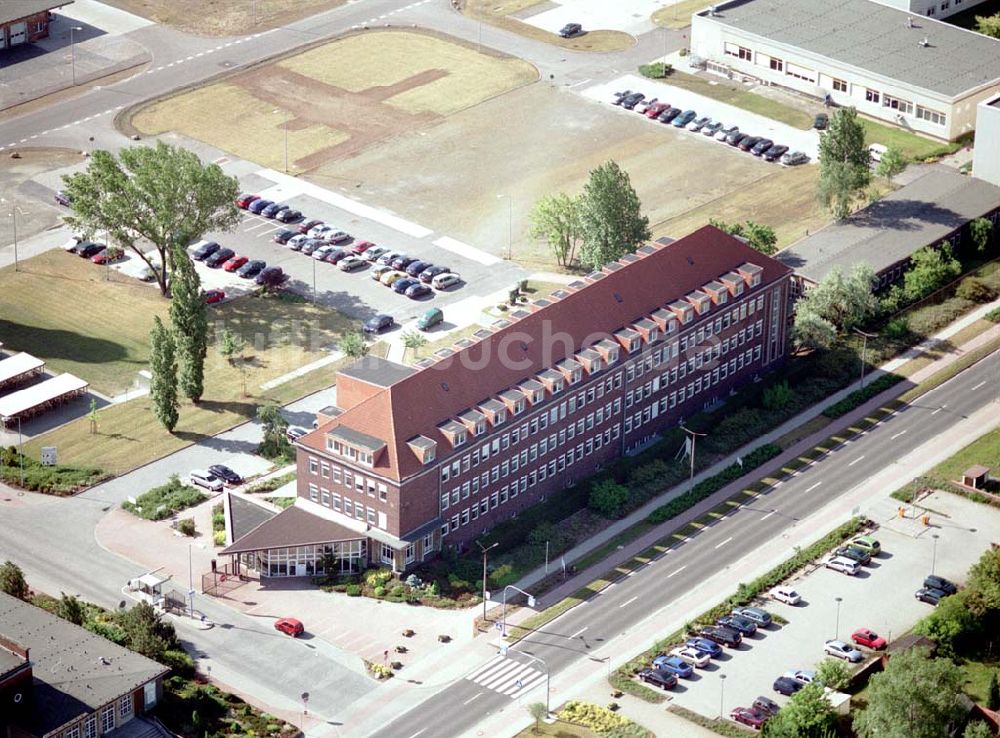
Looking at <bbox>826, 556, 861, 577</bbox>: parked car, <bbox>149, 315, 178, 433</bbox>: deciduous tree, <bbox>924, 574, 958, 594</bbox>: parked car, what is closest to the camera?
<bbox>924, 574, 958, 594</bbox>: parked car

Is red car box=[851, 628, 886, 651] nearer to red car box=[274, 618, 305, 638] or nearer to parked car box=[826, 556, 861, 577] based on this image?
parked car box=[826, 556, 861, 577]

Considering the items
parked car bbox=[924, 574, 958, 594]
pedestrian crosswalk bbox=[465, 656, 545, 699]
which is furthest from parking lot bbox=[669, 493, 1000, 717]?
pedestrian crosswalk bbox=[465, 656, 545, 699]

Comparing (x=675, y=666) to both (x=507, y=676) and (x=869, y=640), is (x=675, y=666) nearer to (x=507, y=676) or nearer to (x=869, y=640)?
(x=507, y=676)

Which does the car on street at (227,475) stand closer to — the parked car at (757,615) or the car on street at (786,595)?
the parked car at (757,615)

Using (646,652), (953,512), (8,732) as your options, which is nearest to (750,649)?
(646,652)

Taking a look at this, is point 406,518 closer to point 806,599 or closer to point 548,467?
point 548,467

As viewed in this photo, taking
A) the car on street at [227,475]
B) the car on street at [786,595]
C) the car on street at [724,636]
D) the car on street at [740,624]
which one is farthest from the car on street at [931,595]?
the car on street at [227,475]
